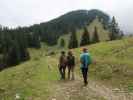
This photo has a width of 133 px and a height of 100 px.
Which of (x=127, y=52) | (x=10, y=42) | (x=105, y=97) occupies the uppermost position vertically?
(x=10, y=42)

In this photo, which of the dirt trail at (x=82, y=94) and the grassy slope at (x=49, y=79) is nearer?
the dirt trail at (x=82, y=94)

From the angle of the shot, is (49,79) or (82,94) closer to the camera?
(82,94)

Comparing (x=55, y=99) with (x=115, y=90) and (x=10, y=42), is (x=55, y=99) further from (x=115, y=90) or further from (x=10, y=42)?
(x=10, y=42)

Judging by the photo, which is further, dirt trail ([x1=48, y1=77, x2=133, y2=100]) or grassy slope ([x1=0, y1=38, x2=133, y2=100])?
grassy slope ([x1=0, y1=38, x2=133, y2=100])

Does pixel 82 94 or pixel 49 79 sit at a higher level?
pixel 49 79

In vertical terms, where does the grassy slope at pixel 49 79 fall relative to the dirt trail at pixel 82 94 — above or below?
above

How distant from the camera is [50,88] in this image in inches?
916

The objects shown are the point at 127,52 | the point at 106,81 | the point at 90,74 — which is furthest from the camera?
the point at 127,52

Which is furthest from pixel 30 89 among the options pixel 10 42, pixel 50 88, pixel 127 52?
pixel 10 42

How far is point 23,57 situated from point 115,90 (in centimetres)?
12460

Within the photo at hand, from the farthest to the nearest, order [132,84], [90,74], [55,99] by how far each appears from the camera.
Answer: [90,74] → [132,84] → [55,99]

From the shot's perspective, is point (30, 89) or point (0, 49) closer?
point (30, 89)

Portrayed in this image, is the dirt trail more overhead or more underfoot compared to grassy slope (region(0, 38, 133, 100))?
more underfoot

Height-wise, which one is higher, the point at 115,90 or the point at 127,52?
the point at 127,52
